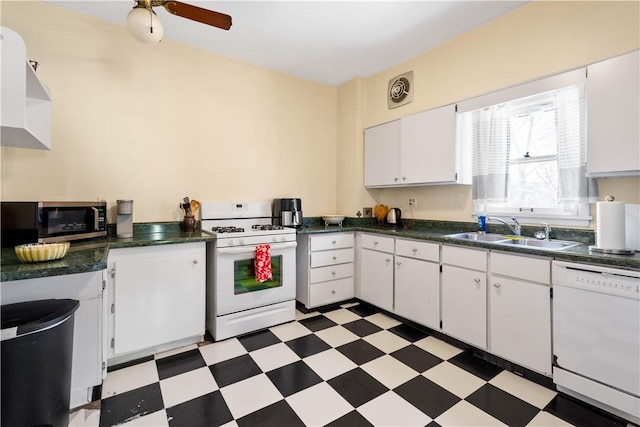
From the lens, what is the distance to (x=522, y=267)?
1870mm

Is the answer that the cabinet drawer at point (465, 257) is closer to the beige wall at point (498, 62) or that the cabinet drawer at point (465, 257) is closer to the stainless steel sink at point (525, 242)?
the stainless steel sink at point (525, 242)

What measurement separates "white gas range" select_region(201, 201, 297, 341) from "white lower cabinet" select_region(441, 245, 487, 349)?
1.34 m

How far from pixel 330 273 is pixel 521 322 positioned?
5.52 feet

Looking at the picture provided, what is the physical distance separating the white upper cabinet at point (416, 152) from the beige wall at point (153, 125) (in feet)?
2.62

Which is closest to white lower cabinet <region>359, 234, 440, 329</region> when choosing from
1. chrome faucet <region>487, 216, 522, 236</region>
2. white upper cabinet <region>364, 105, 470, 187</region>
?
chrome faucet <region>487, 216, 522, 236</region>

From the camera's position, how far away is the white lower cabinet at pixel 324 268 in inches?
117

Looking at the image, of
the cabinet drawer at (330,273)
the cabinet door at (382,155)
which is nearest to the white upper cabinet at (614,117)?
the cabinet door at (382,155)

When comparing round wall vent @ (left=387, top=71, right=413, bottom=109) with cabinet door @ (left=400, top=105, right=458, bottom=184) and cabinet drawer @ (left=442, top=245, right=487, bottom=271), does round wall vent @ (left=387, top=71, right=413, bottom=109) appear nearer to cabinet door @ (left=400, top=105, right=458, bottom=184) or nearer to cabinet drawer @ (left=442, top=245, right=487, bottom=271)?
cabinet door @ (left=400, top=105, right=458, bottom=184)

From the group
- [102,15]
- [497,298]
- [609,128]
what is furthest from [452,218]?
[102,15]

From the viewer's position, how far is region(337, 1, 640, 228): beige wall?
1.88 m

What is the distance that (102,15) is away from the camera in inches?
92.3

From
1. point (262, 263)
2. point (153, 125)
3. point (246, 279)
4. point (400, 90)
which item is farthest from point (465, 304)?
point (153, 125)

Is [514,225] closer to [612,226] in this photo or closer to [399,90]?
[612,226]

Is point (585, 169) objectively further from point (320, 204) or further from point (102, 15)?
→ point (102, 15)
